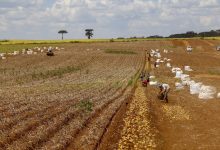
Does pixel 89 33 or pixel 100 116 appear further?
pixel 89 33

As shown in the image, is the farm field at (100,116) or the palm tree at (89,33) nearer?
the farm field at (100,116)

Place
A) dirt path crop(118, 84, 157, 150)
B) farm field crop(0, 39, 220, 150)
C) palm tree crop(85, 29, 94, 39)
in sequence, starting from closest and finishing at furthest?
farm field crop(0, 39, 220, 150)
dirt path crop(118, 84, 157, 150)
palm tree crop(85, 29, 94, 39)

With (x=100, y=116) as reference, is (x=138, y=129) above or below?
below

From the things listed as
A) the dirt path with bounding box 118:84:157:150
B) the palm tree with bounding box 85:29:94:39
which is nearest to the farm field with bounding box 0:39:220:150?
the dirt path with bounding box 118:84:157:150

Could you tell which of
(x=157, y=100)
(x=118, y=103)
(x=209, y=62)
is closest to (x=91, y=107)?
(x=118, y=103)

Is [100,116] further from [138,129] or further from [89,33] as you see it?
[89,33]

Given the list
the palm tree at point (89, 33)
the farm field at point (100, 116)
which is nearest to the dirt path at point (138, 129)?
the farm field at point (100, 116)

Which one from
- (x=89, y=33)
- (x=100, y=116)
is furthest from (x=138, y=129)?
(x=89, y=33)

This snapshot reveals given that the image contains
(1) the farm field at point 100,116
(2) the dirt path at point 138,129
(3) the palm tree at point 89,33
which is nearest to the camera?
(1) the farm field at point 100,116

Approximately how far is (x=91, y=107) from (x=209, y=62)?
4872 cm

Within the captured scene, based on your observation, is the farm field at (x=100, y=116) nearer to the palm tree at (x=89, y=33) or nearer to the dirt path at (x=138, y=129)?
the dirt path at (x=138, y=129)

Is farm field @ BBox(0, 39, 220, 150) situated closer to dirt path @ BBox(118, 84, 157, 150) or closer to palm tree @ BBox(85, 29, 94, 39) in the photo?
dirt path @ BBox(118, 84, 157, 150)

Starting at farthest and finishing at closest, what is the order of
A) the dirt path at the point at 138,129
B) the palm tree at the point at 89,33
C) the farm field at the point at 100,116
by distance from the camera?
1. the palm tree at the point at 89,33
2. the dirt path at the point at 138,129
3. the farm field at the point at 100,116

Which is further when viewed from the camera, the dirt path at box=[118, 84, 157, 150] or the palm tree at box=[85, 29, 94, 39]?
the palm tree at box=[85, 29, 94, 39]
